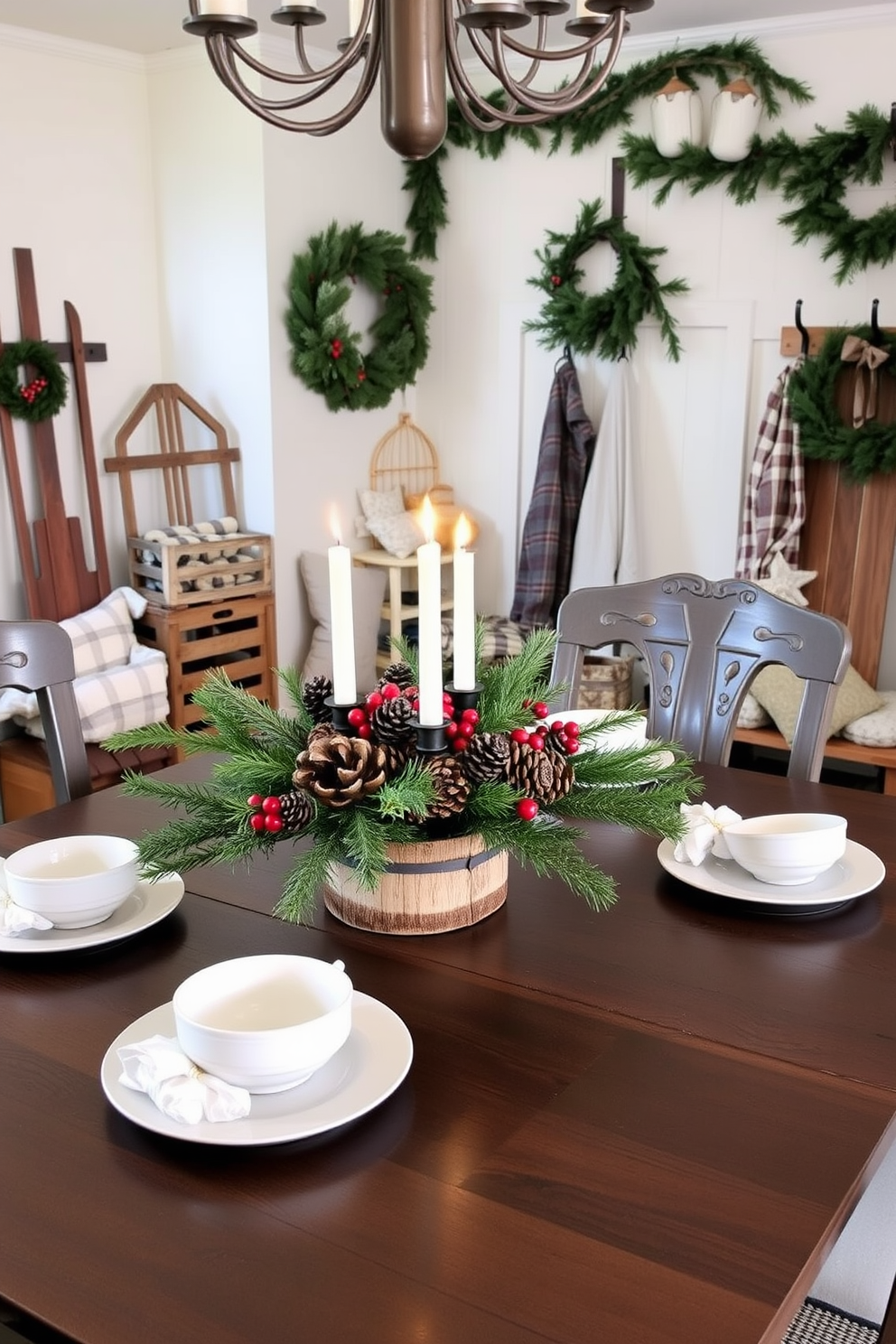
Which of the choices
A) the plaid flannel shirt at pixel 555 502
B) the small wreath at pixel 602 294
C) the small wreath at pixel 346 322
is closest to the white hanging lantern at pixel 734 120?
the small wreath at pixel 602 294

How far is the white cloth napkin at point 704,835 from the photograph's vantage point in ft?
4.82

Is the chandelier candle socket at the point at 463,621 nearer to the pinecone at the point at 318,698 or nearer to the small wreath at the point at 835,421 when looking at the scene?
the pinecone at the point at 318,698

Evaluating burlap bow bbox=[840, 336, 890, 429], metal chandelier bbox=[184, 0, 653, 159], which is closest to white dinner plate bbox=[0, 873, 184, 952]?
metal chandelier bbox=[184, 0, 653, 159]

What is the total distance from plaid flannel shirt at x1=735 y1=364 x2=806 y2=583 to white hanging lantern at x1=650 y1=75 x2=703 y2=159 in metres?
0.72

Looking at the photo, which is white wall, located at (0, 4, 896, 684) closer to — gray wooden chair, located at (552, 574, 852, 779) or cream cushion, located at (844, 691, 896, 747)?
cream cushion, located at (844, 691, 896, 747)

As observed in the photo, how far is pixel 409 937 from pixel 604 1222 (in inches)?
19.2

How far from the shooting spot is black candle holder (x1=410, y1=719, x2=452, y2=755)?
4.06 feet

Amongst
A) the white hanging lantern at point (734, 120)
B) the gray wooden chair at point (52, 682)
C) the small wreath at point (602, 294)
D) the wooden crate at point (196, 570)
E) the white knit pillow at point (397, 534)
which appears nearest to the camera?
the gray wooden chair at point (52, 682)

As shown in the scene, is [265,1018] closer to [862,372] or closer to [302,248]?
[862,372]

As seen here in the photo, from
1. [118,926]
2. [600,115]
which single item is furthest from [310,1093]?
[600,115]

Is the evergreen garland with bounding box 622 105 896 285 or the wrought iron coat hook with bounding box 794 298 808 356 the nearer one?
the evergreen garland with bounding box 622 105 896 285

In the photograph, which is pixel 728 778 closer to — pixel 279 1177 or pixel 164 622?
pixel 279 1177

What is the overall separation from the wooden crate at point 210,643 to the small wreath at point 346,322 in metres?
0.73

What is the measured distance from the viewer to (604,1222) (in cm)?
88
